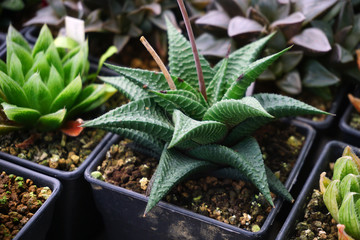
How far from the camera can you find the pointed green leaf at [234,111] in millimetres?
858

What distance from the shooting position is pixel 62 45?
1334 mm

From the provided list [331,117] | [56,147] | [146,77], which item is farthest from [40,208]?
[331,117]

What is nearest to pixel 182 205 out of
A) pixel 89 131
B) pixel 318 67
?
pixel 89 131

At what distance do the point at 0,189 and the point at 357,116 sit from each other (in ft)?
3.24

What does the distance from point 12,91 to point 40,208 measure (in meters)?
0.32

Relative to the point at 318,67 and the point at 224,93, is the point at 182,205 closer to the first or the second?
the point at 224,93

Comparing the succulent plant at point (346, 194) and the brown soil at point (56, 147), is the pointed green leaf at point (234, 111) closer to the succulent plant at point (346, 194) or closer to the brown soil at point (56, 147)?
the succulent plant at point (346, 194)

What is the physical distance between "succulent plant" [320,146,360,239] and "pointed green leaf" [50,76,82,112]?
643mm

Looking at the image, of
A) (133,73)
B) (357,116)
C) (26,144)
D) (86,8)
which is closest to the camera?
(133,73)

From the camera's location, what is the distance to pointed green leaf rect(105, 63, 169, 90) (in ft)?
3.33


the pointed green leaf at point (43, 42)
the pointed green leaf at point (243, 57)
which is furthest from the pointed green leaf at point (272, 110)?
the pointed green leaf at point (43, 42)

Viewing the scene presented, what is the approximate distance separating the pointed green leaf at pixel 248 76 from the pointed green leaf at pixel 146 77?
0.52ft

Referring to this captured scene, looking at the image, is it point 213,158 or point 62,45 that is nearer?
point 213,158

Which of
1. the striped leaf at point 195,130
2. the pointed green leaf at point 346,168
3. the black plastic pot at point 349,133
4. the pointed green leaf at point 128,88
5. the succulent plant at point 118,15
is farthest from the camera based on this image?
the succulent plant at point 118,15
